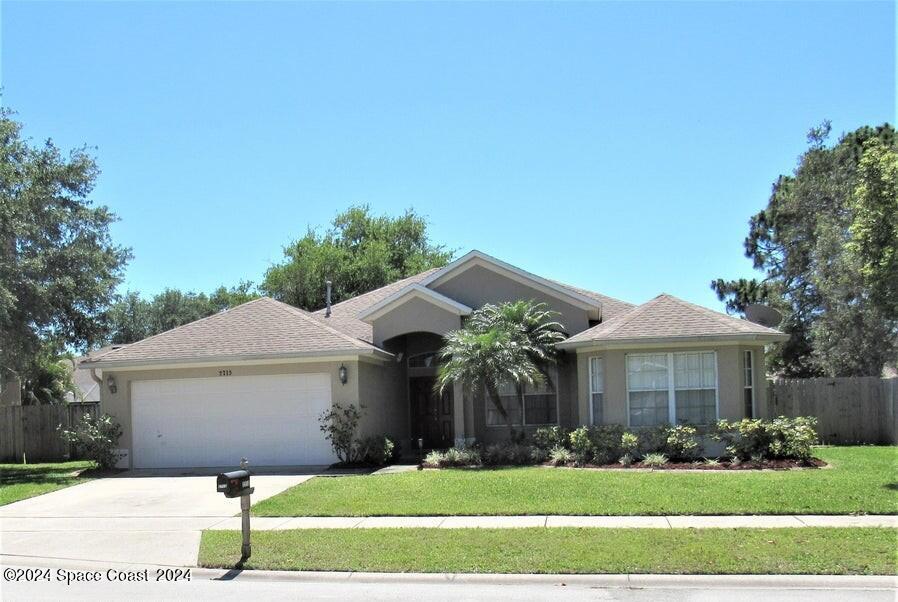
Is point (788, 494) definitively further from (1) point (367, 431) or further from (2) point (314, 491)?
(1) point (367, 431)

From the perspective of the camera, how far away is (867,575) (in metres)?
8.07

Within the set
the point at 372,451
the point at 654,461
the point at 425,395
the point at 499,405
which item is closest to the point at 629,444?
the point at 654,461

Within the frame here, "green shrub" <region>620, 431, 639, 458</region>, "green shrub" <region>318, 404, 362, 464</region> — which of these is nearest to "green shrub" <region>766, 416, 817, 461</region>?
"green shrub" <region>620, 431, 639, 458</region>

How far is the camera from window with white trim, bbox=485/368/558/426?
67.1ft

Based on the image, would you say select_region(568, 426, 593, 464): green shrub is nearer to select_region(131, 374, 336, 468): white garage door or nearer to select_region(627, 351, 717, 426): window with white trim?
select_region(627, 351, 717, 426): window with white trim

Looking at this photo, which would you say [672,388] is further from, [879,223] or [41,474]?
[41,474]

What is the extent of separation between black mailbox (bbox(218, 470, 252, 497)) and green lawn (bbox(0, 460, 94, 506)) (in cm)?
802

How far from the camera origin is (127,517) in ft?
42.7

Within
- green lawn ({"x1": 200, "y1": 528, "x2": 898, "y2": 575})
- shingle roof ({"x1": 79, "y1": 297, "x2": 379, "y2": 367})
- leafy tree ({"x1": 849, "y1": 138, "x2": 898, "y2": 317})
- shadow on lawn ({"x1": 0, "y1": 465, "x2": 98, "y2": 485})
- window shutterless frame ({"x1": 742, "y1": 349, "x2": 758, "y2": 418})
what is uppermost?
leafy tree ({"x1": 849, "y1": 138, "x2": 898, "y2": 317})

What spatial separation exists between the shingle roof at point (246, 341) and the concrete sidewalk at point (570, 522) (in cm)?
683

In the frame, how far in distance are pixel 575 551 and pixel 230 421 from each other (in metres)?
12.3

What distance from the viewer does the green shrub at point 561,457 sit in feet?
56.4

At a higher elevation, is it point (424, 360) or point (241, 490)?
point (424, 360)

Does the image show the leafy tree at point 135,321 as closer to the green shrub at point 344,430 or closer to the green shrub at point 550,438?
the green shrub at point 344,430
